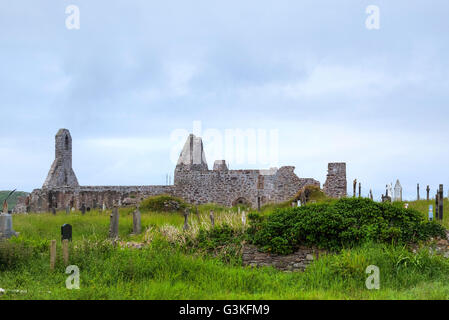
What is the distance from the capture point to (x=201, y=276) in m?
9.11

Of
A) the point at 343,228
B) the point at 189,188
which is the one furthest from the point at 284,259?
the point at 189,188

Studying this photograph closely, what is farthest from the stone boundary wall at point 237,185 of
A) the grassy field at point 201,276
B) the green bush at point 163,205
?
the grassy field at point 201,276

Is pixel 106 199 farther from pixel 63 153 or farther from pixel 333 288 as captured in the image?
pixel 333 288

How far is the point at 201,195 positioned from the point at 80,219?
12.6 m

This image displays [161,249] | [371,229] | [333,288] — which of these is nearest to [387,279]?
[333,288]

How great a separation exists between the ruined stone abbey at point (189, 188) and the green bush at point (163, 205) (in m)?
5.01

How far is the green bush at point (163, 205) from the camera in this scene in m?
23.6

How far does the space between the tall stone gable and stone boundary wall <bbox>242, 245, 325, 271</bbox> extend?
24697 mm

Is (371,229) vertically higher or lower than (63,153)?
Result: lower

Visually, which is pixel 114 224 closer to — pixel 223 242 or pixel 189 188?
pixel 223 242

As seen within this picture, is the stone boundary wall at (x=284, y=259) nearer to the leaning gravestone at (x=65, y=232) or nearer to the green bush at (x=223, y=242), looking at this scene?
the green bush at (x=223, y=242)
